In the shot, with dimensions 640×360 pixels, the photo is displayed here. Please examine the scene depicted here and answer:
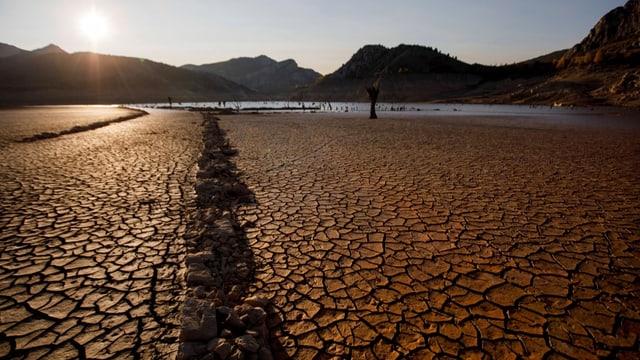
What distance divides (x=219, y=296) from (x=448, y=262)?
2.43 metres

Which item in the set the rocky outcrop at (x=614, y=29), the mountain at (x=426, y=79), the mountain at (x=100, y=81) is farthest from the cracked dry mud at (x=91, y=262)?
the rocky outcrop at (x=614, y=29)

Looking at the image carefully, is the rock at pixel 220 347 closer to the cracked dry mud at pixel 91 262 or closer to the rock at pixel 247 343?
the rock at pixel 247 343

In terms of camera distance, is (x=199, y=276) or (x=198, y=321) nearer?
(x=198, y=321)

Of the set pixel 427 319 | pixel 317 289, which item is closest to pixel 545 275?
pixel 427 319

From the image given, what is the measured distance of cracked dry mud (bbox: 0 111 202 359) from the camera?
2180 mm

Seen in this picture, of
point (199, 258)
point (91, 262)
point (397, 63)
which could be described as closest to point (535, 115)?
point (199, 258)

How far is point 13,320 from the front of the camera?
7.71 ft

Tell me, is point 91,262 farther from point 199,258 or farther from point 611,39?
point 611,39

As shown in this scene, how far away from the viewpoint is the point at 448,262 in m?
3.23

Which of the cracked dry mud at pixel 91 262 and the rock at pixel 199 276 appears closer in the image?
the cracked dry mud at pixel 91 262

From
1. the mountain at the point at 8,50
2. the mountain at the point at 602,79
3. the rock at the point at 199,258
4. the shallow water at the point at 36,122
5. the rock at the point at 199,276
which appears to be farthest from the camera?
the mountain at the point at 8,50

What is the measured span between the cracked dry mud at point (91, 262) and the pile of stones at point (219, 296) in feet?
0.51

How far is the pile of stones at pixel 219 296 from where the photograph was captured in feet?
6.66

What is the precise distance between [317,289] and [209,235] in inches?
70.5
